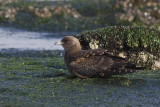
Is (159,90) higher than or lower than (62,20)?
lower

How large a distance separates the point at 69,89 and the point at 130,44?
3404mm

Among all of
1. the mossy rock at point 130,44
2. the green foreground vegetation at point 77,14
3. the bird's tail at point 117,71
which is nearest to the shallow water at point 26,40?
the green foreground vegetation at point 77,14

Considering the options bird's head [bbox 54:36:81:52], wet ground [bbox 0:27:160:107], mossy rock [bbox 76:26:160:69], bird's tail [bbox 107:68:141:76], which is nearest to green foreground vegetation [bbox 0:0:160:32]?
mossy rock [bbox 76:26:160:69]

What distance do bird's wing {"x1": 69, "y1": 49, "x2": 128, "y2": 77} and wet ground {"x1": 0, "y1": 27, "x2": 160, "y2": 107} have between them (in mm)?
167

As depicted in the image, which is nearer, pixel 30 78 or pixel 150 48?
pixel 30 78

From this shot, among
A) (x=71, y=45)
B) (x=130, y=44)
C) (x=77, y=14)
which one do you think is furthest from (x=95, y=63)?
(x=77, y=14)

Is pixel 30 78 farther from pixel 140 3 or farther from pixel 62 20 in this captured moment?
pixel 140 3

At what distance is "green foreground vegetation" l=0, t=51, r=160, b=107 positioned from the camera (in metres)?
6.49

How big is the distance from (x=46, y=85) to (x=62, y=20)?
41.1ft

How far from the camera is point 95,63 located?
8094mm

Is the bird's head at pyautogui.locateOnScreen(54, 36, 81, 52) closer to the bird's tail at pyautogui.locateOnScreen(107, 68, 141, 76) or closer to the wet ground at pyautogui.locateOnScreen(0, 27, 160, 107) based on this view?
the wet ground at pyautogui.locateOnScreen(0, 27, 160, 107)

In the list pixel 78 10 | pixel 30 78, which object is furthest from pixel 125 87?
pixel 78 10

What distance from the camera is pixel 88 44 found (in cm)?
1038

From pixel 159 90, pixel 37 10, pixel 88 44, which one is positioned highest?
pixel 37 10
